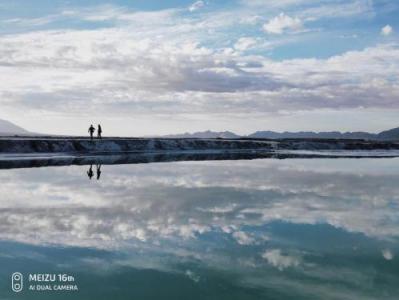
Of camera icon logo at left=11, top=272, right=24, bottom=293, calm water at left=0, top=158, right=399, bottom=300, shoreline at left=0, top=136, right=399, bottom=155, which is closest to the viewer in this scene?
camera icon logo at left=11, top=272, right=24, bottom=293

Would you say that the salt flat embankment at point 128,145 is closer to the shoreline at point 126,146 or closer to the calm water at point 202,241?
the shoreline at point 126,146

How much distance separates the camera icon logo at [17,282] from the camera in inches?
371

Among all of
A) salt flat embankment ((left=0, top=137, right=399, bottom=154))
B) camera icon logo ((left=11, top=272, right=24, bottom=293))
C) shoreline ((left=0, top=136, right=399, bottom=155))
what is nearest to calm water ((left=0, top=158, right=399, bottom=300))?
camera icon logo ((left=11, top=272, right=24, bottom=293))

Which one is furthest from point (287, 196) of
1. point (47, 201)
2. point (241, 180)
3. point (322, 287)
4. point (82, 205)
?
point (322, 287)

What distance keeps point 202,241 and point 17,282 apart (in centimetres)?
533

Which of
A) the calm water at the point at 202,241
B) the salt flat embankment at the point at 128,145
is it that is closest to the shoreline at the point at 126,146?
the salt flat embankment at the point at 128,145

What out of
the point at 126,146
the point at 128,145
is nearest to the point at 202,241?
the point at 126,146

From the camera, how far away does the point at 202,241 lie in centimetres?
1349

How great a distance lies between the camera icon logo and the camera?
371 inches

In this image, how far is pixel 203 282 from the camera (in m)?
9.96

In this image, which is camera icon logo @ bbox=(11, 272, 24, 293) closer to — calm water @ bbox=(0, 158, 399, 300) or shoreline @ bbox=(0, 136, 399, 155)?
calm water @ bbox=(0, 158, 399, 300)

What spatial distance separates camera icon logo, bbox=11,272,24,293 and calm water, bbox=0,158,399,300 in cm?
12

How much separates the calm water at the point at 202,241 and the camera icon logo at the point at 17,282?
4.6 inches

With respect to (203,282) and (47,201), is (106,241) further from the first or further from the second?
(47,201)
